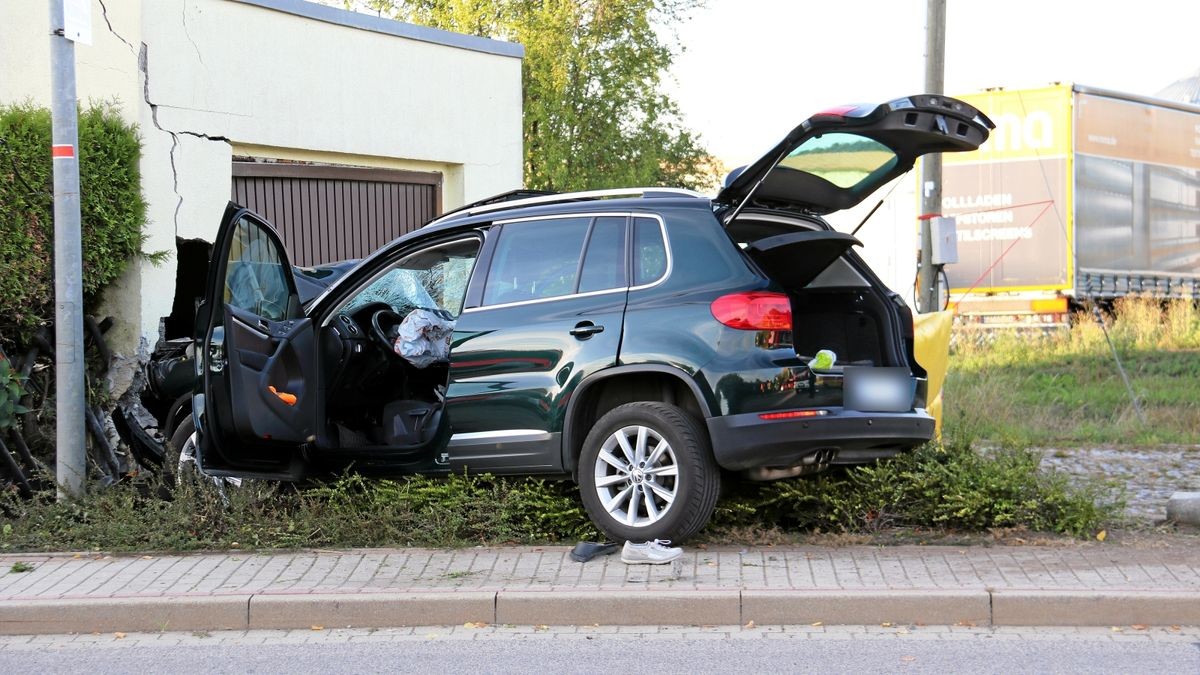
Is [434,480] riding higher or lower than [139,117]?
lower

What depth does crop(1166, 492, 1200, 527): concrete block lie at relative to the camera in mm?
7008

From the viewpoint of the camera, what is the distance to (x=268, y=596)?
19.7 ft

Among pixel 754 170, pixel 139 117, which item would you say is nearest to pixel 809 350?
pixel 754 170

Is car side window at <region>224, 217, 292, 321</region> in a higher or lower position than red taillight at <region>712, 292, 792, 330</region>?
higher

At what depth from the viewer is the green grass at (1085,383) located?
37.9 ft

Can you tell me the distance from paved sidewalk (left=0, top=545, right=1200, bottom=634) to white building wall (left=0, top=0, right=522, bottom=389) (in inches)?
149

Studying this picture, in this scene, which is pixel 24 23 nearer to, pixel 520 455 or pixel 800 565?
pixel 520 455

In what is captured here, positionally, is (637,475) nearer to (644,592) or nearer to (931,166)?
(644,592)

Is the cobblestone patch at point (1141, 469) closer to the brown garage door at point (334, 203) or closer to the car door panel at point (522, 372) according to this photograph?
the car door panel at point (522, 372)

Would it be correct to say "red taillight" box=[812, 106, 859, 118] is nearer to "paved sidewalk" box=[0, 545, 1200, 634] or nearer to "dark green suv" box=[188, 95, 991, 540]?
"dark green suv" box=[188, 95, 991, 540]

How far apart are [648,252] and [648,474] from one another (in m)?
1.19

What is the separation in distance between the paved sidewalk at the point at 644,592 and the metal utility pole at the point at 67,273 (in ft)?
3.88

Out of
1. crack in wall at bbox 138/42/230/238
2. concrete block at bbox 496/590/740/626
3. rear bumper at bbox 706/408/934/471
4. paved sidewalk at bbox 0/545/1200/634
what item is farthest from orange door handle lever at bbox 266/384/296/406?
crack in wall at bbox 138/42/230/238

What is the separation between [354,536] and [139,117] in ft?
14.1
